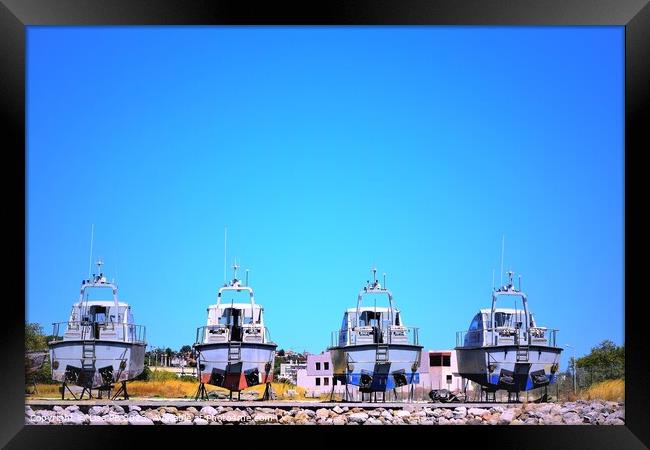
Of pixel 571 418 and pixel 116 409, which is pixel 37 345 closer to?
pixel 116 409

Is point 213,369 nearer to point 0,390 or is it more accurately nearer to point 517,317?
point 517,317

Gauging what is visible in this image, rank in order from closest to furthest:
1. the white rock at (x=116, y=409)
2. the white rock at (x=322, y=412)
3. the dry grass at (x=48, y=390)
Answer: the white rock at (x=322, y=412) → the white rock at (x=116, y=409) → the dry grass at (x=48, y=390)

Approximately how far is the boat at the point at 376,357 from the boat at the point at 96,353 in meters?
3.27

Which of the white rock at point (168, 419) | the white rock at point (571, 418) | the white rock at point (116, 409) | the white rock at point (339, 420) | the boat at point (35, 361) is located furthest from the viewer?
the boat at point (35, 361)

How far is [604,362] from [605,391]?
61.3 inches

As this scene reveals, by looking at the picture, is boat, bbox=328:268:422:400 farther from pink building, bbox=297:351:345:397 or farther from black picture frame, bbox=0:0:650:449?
black picture frame, bbox=0:0:650:449

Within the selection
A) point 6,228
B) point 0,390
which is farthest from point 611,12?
point 0,390

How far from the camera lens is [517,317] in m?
16.5

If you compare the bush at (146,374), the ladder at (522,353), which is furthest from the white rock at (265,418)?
the ladder at (522,353)

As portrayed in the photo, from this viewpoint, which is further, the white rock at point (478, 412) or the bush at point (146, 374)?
the bush at point (146, 374)

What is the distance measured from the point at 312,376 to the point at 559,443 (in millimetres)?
11833

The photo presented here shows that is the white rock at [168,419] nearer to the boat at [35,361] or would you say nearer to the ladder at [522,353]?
the boat at [35,361]

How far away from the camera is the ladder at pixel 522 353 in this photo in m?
15.5

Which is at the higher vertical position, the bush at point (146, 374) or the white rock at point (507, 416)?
the bush at point (146, 374)
